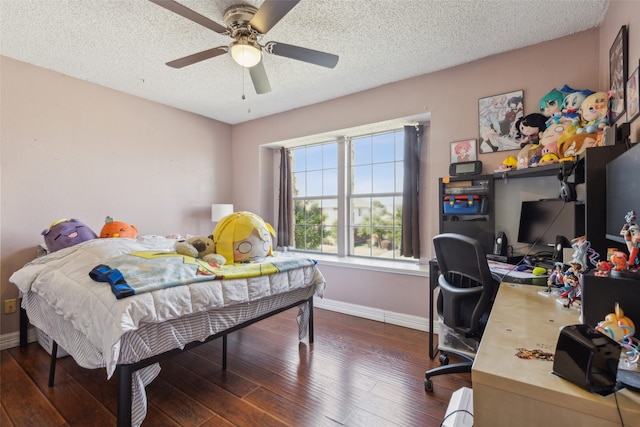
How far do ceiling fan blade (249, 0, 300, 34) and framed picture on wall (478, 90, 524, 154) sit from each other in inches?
75.7

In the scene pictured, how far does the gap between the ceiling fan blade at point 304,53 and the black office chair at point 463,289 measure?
4.67 ft

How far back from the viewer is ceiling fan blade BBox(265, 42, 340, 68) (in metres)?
1.92

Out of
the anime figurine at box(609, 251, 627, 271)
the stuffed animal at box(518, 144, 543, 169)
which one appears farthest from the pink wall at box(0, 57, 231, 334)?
the anime figurine at box(609, 251, 627, 271)

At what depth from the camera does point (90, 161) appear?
3.03m

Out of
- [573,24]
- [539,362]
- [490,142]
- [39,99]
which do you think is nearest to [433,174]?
[490,142]

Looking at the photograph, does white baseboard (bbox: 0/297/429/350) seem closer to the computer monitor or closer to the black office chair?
the black office chair

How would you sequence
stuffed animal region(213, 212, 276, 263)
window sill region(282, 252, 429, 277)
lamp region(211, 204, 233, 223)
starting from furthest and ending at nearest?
lamp region(211, 204, 233, 223) < window sill region(282, 252, 429, 277) < stuffed animal region(213, 212, 276, 263)

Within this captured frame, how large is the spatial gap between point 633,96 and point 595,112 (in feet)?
1.69

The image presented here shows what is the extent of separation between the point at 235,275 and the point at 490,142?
2384 millimetres

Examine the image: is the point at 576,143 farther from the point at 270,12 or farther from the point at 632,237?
the point at 270,12

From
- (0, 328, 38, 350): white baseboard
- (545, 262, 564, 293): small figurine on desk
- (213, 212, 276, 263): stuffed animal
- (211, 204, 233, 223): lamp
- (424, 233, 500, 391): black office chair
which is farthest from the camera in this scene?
(211, 204, 233, 223): lamp

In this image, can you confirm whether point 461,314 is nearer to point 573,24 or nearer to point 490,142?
point 490,142

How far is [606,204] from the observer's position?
1.36 m

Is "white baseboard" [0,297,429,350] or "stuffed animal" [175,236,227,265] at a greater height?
"stuffed animal" [175,236,227,265]
